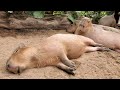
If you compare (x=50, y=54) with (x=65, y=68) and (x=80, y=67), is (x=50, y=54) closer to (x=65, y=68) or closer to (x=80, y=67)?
(x=65, y=68)

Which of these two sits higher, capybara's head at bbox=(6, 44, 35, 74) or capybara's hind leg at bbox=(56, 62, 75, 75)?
capybara's head at bbox=(6, 44, 35, 74)

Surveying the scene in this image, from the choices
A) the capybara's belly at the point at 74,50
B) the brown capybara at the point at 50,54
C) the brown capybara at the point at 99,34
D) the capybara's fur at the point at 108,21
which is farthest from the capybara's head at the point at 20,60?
the capybara's fur at the point at 108,21

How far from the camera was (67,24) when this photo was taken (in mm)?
5441

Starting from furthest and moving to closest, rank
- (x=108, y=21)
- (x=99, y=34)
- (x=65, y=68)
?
1. (x=108, y=21)
2. (x=99, y=34)
3. (x=65, y=68)

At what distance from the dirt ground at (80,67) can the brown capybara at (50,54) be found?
7 cm

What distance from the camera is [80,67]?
391 cm

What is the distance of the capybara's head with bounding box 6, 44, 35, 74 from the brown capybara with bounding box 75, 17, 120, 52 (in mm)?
1358

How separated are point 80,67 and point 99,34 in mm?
1141

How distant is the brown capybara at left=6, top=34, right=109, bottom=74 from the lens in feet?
12.1

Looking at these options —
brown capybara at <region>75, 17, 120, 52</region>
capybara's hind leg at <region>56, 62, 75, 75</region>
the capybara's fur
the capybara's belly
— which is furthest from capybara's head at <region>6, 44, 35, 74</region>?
the capybara's fur

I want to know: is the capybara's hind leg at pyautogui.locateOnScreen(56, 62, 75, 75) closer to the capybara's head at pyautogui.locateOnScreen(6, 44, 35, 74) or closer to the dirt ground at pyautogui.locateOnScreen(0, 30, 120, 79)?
the dirt ground at pyautogui.locateOnScreen(0, 30, 120, 79)

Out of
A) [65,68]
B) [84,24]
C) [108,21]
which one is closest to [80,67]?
[65,68]

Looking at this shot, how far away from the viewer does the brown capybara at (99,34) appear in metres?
4.70
